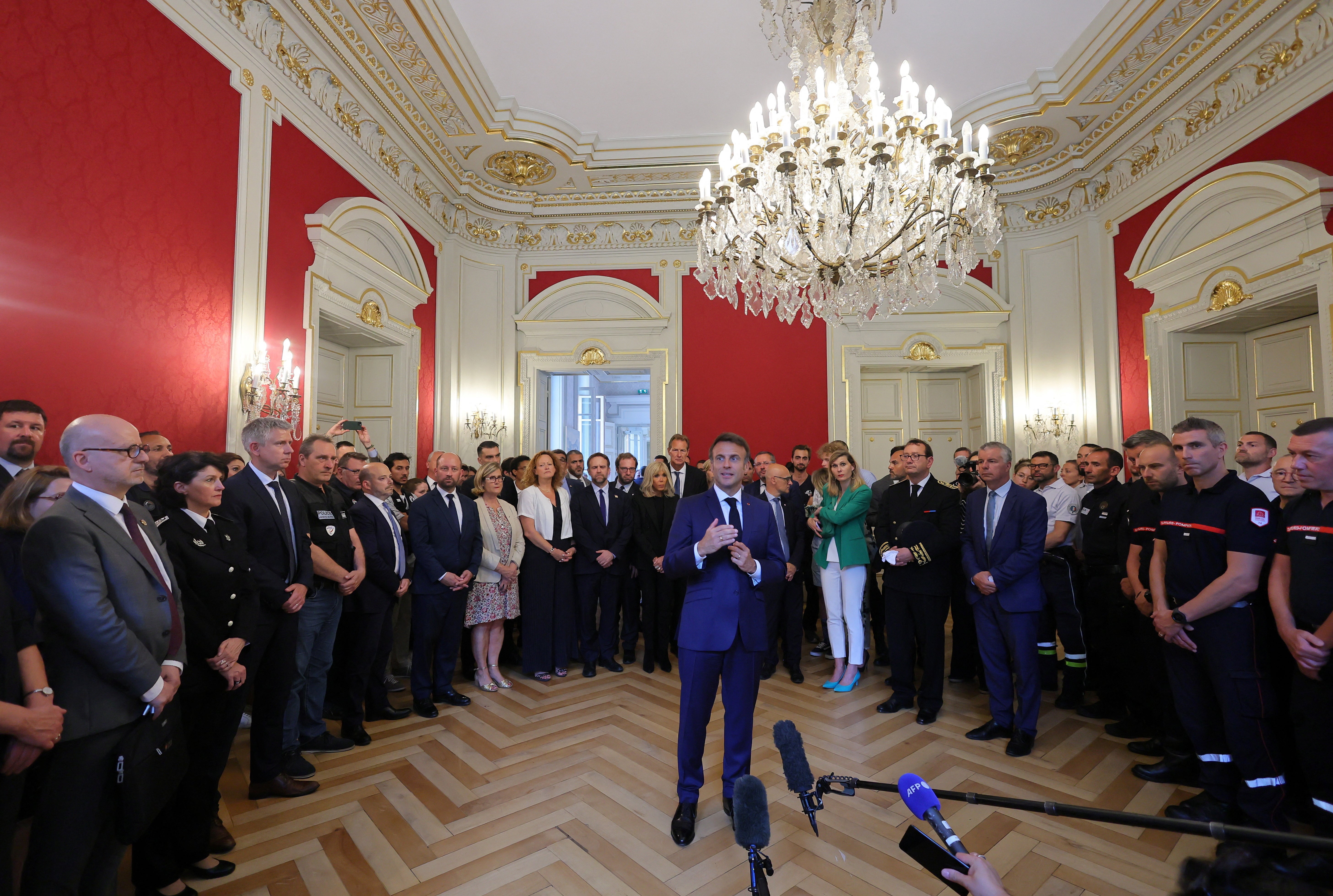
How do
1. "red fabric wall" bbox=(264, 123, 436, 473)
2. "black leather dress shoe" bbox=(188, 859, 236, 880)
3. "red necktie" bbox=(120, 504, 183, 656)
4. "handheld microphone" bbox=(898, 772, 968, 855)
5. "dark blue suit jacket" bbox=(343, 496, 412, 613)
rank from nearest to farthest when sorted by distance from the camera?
"handheld microphone" bbox=(898, 772, 968, 855) → "red necktie" bbox=(120, 504, 183, 656) → "black leather dress shoe" bbox=(188, 859, 236, 880) → "dark blue suit jacket" bbox=(343, 496, 412, 613) → "red fabric wall" bbox=(264, 123, 436, 473)

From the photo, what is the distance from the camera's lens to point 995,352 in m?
8.05

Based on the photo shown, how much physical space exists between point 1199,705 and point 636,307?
697 cm

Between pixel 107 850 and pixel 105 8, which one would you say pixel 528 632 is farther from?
pixel 105 8

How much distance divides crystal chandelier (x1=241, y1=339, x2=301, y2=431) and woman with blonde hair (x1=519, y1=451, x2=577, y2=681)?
1826mm

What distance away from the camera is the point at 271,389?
4.75 metres

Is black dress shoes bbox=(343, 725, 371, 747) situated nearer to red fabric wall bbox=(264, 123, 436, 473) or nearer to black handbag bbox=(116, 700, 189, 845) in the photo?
black handbag bbox=(116, 700, 189, 845)

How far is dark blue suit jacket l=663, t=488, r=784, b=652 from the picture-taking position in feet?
8.34

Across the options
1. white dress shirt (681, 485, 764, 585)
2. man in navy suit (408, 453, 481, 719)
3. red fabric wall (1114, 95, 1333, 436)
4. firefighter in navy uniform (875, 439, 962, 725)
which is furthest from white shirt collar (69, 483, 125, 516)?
red fabric wall (1114, 95, 1333, 436)

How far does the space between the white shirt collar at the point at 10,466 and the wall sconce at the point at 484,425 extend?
210 inches

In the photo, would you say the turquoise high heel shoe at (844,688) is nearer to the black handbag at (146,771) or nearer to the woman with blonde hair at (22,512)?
the black handbag at (146,771)

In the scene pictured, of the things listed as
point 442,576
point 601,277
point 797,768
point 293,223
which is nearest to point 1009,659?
point 797,768

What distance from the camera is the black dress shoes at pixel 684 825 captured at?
8.12 ft

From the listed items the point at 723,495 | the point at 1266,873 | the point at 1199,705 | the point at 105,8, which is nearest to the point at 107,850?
the point at 723,495

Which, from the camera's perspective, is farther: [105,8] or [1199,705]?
[105,8]
